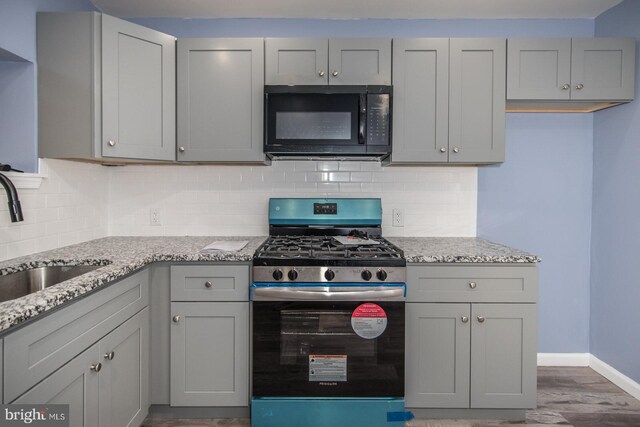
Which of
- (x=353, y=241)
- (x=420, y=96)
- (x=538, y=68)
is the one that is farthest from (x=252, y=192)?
(x=538, y=68)

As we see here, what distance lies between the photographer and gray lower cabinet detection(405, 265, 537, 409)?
2143 millimetres

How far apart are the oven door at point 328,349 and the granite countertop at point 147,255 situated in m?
0.34

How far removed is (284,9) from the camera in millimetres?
2670

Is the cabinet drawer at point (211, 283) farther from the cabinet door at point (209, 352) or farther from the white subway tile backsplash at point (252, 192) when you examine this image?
the white subway tile backsplash at point (252, 192)

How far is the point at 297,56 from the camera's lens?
2.43 meters

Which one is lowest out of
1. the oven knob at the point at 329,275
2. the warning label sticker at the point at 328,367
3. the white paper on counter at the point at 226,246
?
the warning label sticker at the point at 328,367

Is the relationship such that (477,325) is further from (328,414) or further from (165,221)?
(165,221)

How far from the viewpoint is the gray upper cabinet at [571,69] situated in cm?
245

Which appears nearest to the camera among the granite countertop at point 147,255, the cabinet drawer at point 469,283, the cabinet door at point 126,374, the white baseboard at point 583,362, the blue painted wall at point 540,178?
the granite countertop at point 147,255

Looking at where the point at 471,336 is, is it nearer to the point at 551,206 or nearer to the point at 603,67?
the point at 551,206

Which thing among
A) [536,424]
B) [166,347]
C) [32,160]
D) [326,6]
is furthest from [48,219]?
[536,424]

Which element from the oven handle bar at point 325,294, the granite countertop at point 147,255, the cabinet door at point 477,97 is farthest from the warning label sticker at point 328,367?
the cabinet door at point 477,97

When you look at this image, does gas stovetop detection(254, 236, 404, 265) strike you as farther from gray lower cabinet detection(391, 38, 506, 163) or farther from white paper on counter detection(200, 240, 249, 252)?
gray lower cabinet detection(391, 38, 506, 163)

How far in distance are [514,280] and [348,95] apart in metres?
1.39
